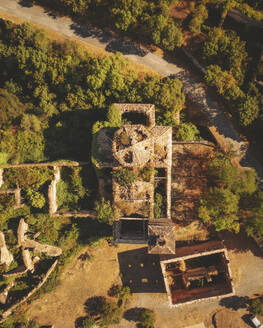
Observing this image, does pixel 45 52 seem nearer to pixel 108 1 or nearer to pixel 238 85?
pixel 108 1

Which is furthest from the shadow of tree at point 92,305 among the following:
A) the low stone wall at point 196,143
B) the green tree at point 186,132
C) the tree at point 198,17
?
the tree at point 198,17

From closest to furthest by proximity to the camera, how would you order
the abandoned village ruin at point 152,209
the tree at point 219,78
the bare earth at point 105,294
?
the abandoned village ruin at point 152,209
the tree at point 219,78
the bare earth at point 105,294

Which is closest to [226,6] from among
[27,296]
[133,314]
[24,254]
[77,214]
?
[77,214]

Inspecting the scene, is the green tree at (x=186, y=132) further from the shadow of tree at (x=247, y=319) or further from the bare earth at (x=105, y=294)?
the shadow of tree at (x=247, y=319)

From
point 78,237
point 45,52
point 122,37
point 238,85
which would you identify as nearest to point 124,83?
point 122,37

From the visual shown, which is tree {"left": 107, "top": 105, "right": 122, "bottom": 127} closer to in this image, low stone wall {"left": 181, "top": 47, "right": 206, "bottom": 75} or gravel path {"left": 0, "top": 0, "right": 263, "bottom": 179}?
gravel path {"left": 0, "top": 0, "right": 263, "bottom": 179}
